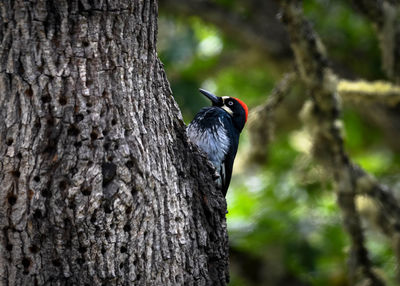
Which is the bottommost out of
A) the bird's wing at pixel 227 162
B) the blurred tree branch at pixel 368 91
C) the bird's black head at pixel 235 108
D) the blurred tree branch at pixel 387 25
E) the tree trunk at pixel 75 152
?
the tree trunk at pixel 75 152

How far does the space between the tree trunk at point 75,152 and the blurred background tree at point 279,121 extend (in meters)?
3.95

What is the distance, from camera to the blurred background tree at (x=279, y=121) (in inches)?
288

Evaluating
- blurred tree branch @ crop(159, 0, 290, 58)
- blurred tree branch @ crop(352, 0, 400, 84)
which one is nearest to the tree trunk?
blurred tree branch @ crop(352, 0, 400, 84)

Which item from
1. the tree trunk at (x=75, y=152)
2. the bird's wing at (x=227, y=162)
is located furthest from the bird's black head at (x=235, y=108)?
the tree trunk at (x=75, y=152)

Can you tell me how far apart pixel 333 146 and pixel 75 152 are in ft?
10.6

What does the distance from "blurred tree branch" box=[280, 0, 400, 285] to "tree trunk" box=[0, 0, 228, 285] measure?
2473mm

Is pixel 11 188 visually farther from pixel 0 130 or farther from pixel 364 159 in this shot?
pixel 364 159

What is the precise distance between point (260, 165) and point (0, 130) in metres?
4.48

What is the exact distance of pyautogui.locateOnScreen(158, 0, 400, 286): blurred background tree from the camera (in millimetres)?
7305

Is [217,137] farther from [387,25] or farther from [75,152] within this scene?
[387,25]

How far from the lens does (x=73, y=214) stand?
8.44 ft

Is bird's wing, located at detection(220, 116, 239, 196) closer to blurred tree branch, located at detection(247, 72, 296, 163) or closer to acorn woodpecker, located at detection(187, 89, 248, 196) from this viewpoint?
acorn woodpecker, located at detection(187, 89, 248, 196)

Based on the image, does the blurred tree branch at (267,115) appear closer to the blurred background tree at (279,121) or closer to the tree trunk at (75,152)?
the blurred background tree at (279,121)

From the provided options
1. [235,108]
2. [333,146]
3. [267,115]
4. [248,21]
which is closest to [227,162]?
[235,108]
